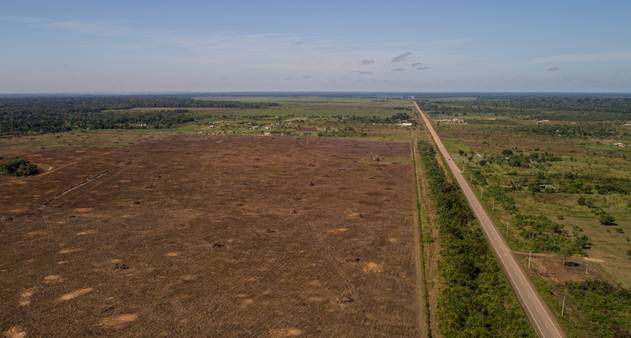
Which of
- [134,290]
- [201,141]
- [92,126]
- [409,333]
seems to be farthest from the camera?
[92,126]

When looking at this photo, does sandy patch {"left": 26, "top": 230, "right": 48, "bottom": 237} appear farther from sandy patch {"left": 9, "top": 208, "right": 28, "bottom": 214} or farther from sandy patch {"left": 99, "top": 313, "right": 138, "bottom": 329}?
sandy patch {"left": 99, "top": 313, "right": 138, "bottom": 329}

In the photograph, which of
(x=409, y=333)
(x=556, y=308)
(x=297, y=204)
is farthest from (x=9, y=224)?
(x=556, y=308)

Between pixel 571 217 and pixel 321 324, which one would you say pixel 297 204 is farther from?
pixel 571 217

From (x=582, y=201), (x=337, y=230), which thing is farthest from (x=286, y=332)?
(x=582, y=201)

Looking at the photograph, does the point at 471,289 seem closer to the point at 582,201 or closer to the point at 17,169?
the point at 582,201

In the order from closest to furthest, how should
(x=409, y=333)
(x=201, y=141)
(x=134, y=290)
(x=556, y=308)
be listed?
(x=409, y=333) < (x=556, y=308) < (x=134, y=290) < (x=201, y=141)

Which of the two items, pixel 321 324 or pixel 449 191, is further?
pixel 449 191

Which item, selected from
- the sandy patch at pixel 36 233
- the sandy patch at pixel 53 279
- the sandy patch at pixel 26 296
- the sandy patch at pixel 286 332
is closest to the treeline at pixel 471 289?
the sandy patch at pixel 286 332
